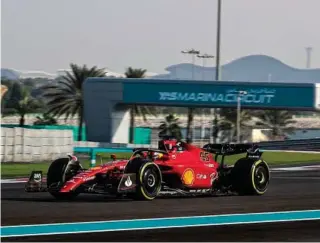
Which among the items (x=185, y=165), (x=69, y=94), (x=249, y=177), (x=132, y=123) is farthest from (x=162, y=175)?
(x=69, y=94)

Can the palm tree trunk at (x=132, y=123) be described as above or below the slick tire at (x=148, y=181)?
above

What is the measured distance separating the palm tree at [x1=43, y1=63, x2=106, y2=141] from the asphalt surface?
4375cm

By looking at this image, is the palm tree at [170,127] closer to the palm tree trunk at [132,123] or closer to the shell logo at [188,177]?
the palm tree trunk at [132,123]

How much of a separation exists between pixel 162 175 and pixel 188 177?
0.57 meters

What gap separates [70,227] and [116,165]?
4.46m

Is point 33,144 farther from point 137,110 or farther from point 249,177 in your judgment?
point 137,110

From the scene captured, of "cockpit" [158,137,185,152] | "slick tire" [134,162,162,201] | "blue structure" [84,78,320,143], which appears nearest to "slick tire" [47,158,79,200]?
"slick tire" [134,162,162,201]

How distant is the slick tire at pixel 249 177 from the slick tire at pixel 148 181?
2.06 meters

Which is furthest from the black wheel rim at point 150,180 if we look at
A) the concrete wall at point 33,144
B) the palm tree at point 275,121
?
the palm tree at point 275,121

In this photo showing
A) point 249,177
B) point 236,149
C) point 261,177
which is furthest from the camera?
point 236,149

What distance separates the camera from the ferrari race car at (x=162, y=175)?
15414mm

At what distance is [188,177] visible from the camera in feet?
→ 54.1

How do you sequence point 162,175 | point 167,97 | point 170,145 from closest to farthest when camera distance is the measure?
1. point 162,175
2. point 170,145
3. point 167,97

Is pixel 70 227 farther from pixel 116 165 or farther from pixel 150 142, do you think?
pixel 150 142
